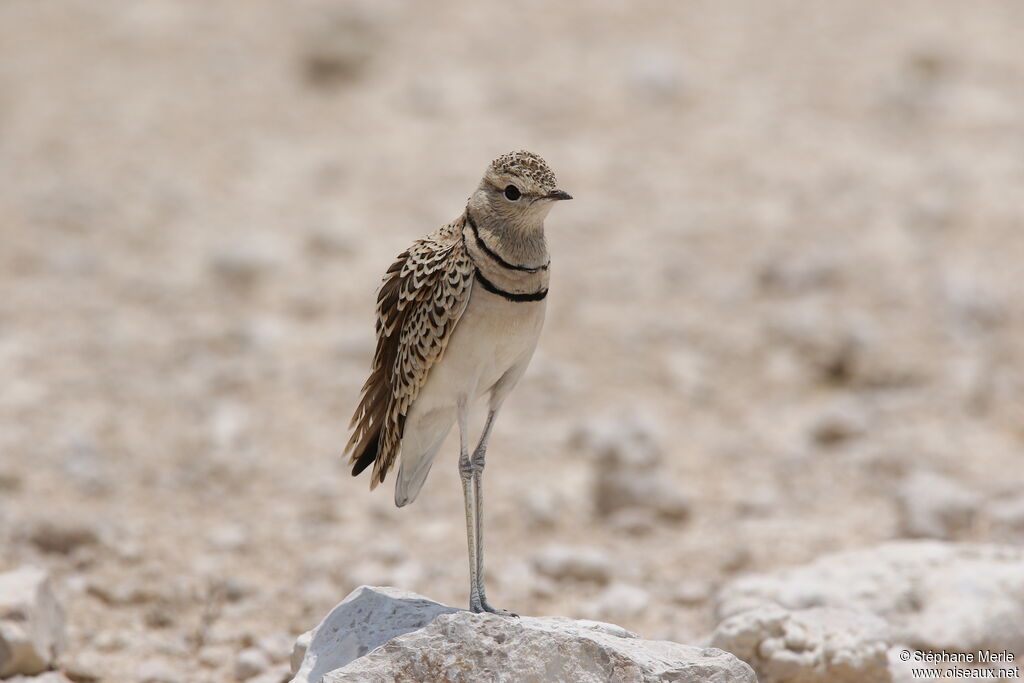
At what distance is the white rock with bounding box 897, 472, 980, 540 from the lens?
25.2 feet

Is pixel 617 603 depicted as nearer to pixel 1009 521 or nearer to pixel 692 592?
pixel 692 592

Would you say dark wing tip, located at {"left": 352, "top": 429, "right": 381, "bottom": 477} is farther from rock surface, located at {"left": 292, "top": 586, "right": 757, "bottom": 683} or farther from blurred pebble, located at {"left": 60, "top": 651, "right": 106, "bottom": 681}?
blurred pebble, located at {"left": 60, "top": 651, "right": 106, "bottom": 681}

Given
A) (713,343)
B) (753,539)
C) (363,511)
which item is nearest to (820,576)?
(753,539)

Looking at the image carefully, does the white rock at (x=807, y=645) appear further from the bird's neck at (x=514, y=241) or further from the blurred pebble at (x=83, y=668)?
the blurred pebble at (x=83, y=668)

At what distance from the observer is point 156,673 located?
Answer: 229 inches

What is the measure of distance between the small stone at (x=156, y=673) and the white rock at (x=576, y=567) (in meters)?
2.38

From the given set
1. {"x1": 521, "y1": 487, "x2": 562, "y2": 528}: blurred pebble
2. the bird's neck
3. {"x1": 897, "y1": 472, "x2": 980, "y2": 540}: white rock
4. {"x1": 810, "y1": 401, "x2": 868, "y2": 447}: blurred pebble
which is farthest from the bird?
{"x1": 810, "y1": 401, "x2": 868, "y2": 447}: blurred pebble

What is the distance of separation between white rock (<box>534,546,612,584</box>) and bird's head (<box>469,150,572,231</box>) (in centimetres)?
306

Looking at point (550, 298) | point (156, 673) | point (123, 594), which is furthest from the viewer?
point (550, 298)

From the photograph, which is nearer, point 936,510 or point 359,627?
point 359,627

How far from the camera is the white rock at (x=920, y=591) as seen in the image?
5922 millimetres

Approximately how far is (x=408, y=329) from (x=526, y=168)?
0.85 m

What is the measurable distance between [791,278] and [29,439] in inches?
246

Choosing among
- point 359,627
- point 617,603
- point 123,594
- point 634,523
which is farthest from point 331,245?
point 359,627
